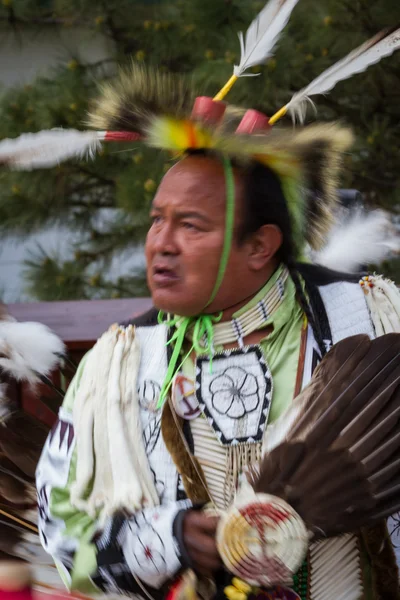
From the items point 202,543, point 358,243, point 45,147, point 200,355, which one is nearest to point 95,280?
point 358,243

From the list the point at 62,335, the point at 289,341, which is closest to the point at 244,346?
the point at 289,341

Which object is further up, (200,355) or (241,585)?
(200,355)

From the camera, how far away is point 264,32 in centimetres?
174

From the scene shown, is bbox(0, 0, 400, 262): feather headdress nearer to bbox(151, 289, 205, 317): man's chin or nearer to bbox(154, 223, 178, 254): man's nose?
bbox(154, 223, 178, 254): man's nose

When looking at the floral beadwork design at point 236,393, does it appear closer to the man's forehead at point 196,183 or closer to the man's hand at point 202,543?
the man's hand at point 202,543

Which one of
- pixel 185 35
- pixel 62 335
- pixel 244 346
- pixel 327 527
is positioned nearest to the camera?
pixel 327 527

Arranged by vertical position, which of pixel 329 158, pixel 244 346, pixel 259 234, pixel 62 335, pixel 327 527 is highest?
pixel 329 158

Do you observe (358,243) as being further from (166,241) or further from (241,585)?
(241,585)

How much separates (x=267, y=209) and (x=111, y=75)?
7.30 feet

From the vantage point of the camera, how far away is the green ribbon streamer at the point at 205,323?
1.63 meters

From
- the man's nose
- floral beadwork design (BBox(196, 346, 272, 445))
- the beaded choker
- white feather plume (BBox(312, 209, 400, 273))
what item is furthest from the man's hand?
white feather plume (BBox(312, 209, 400, 273))

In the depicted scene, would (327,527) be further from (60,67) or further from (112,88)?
(60,67)

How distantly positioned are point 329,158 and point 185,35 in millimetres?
2164

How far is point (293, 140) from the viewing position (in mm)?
1633
